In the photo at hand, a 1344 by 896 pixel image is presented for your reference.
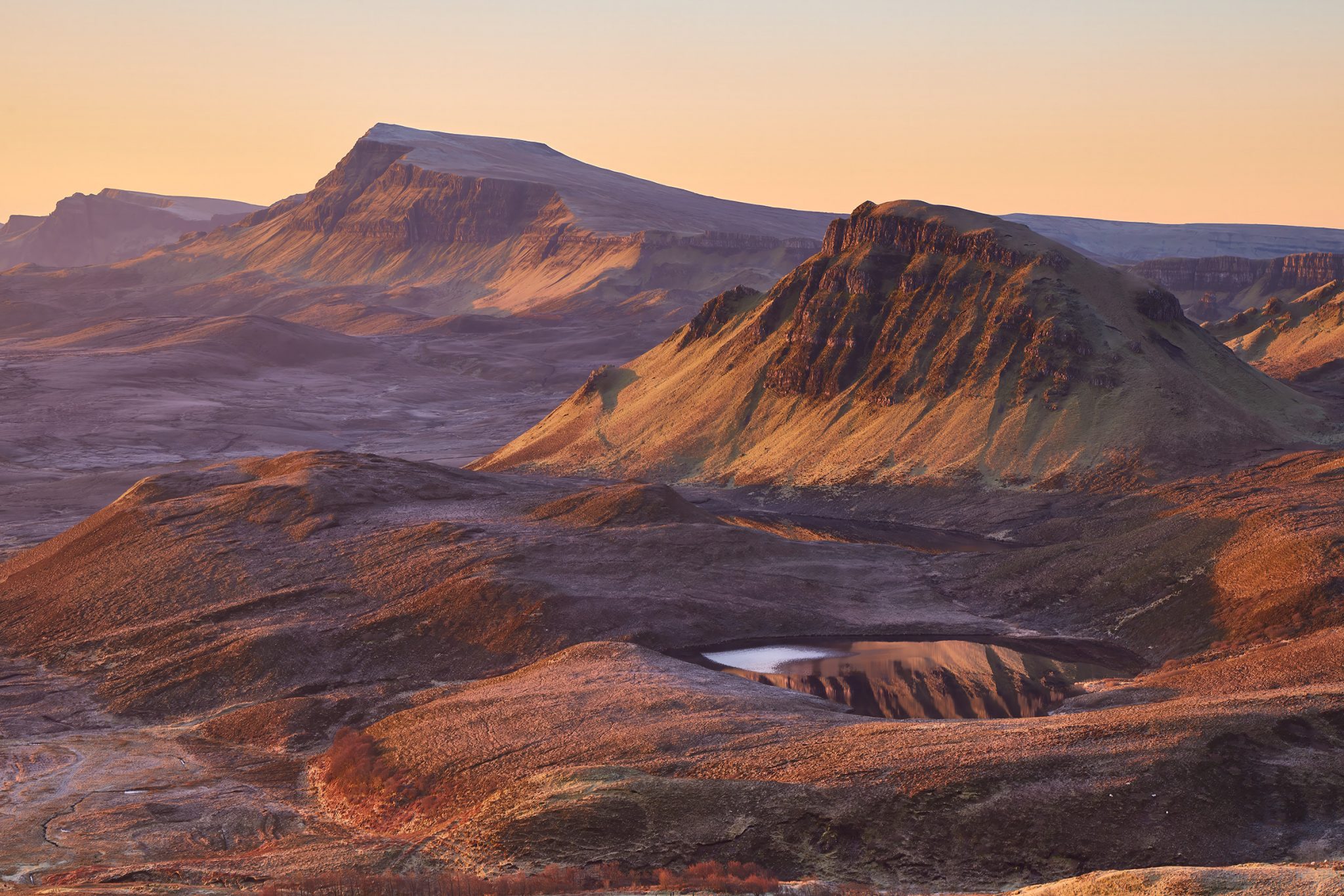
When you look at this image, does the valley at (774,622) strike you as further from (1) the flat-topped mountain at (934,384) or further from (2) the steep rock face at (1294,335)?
(2) the steep rock face at (1294,335)

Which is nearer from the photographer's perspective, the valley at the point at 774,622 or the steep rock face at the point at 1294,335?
the valley at the point at 774,622

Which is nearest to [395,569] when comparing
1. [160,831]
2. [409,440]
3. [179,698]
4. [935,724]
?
[179,698]

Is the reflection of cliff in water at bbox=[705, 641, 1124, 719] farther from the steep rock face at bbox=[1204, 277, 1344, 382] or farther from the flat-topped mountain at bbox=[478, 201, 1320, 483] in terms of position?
the steep rock face at bbox=[1204, 277, 1344, 382]

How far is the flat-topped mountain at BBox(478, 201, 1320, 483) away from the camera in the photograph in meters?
97.0

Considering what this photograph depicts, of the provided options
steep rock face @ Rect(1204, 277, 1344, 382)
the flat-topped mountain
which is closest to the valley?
Result: the flat-topped mountain

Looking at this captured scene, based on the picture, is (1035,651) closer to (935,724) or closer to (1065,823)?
(935,724)

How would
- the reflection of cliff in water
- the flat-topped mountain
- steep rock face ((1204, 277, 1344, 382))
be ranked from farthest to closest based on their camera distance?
steep rock face ((1204, 277, 1344, 382)) < the flat-topped mountain < the reflection of cliff in water

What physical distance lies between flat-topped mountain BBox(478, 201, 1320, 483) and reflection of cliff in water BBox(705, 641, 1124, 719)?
38051mm

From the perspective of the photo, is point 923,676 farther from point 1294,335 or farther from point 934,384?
point 1294,335

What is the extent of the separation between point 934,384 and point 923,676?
2137 inches

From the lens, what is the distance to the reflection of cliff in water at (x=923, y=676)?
50.0m

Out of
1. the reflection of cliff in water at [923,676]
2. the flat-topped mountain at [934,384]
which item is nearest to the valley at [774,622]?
the reflection of cliff in water at [923,676]

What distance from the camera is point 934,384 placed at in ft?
348

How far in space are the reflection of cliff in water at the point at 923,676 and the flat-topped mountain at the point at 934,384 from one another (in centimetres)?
3805
